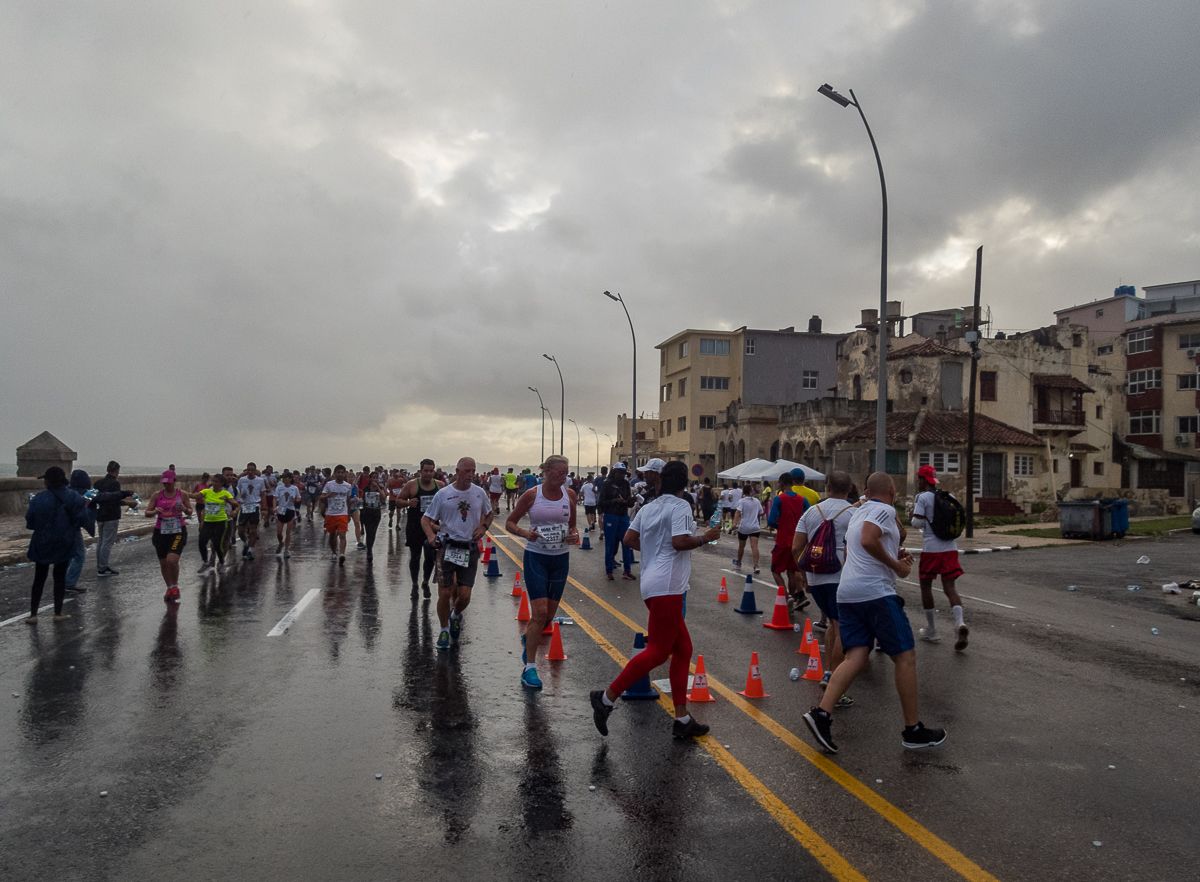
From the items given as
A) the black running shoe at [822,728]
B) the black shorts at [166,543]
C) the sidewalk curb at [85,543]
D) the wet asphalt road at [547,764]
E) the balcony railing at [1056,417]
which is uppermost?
the balcony railing at [1056,417]

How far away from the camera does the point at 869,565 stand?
5.51 m

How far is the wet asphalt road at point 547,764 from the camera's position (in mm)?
3840

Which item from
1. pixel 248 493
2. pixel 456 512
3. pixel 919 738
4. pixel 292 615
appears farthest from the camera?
pixel 248 493

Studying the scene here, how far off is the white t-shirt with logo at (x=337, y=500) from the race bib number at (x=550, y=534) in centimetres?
1028

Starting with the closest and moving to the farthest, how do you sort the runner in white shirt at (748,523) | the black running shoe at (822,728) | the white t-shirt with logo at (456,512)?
the black running shoe at (822,728) < the white t-shirt with logo at (456,512) < the runner in white shirt at (748,523)

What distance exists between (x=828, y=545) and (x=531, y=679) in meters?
2.79

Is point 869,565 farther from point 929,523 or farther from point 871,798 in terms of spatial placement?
point 929,523

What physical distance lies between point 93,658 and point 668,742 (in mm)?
5657

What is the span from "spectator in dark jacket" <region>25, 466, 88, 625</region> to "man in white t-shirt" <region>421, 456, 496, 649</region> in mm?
4567

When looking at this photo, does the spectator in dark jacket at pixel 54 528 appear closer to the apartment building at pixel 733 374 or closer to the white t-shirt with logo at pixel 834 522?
the white t-shirt with logo at pixel 834 522

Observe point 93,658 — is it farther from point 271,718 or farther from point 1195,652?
point 1195,652

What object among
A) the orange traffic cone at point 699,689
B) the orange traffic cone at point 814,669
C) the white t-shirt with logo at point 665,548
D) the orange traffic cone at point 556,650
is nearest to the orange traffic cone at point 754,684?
the orange traffic cone at point 699,689

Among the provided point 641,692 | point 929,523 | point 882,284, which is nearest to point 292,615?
point 641,692

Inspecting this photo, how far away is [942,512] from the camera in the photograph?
350 inches
